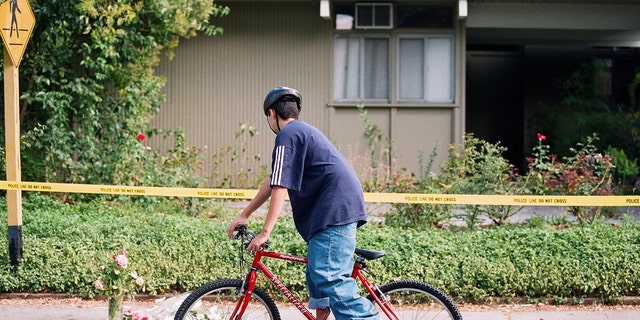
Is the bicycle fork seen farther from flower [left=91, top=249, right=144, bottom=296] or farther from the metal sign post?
the metal sign post

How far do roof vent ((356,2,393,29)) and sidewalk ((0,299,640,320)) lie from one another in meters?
7.16

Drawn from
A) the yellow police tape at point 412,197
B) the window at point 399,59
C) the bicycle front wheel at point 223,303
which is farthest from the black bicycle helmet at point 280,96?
the window at point 399,59

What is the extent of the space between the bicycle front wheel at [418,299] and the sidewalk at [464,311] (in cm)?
154

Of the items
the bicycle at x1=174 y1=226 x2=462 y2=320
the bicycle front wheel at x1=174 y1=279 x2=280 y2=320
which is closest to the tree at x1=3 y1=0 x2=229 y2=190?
the bicycle front wheel at x1=174 y1=279 x2=280 y2=320

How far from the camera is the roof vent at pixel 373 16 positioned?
13.6 m

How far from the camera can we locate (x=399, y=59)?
45.3 feet

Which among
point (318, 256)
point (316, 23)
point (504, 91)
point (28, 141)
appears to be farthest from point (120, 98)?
point (504, 91)

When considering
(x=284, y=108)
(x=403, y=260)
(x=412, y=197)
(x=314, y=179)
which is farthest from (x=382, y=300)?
(x=412, y=197)

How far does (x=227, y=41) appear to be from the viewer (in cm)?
1366

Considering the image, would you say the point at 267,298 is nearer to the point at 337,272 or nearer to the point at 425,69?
the point at 337,272

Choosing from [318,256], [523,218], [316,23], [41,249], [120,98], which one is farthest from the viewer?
[316,23]

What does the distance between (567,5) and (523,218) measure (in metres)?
5.07

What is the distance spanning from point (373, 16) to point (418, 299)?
873 centimetres

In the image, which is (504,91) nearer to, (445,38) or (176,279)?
(445,38)
